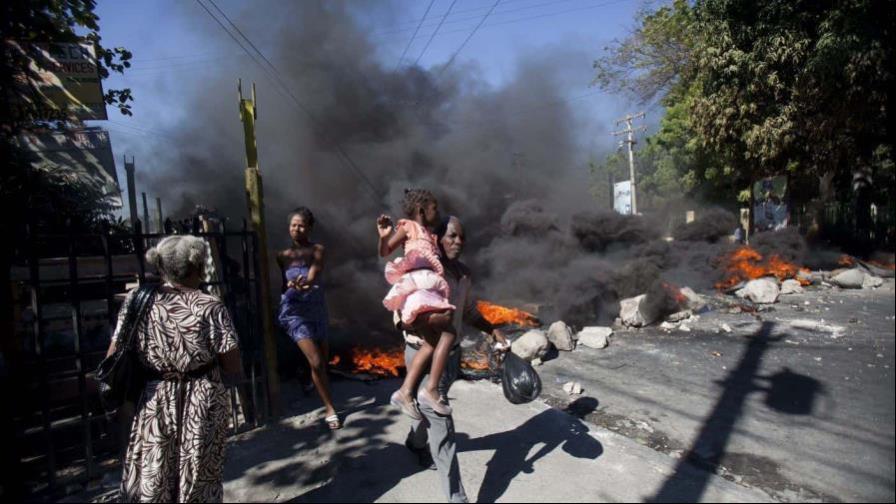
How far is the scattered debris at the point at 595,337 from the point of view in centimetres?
637

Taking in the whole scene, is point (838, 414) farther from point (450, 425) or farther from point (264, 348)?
point (264, 348)

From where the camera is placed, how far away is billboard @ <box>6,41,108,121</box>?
409cm

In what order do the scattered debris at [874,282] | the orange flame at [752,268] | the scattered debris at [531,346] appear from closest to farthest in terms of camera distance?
the scattered debris at [874,282] → the scattered debris at [531,346] → the orange flame at [752,268]

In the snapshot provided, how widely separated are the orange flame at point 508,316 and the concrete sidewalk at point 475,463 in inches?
138

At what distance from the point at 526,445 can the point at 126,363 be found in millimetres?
2355

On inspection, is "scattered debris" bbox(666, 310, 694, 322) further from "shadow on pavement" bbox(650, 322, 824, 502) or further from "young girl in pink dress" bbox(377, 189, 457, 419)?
"young girl in pink dress" bbox(377, 189, 457, 419)

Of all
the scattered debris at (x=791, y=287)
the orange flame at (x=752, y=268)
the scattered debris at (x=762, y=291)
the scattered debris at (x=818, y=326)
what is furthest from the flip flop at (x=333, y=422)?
A: the orange flame at (x=752, y=268)

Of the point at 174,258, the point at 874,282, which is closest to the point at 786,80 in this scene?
the point at 874,282

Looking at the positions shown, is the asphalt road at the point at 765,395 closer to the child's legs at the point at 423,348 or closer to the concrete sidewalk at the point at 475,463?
the concrete sidewalk at the point at 475,463

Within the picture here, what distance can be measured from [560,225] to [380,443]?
9.03 m

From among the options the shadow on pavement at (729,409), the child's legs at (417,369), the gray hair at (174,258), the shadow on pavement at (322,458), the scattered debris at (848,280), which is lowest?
the shadow on pavement at (729,409)

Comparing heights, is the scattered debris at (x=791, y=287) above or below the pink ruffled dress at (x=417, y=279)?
below

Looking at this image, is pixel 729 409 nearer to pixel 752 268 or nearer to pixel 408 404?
pixel 408 404

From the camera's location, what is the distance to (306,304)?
3691 millimetres
